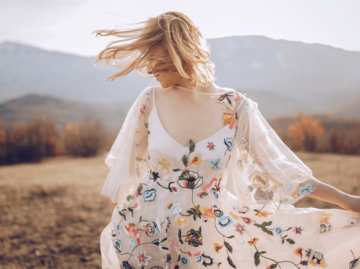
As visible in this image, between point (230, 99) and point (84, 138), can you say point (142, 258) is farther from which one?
point (84, 138)

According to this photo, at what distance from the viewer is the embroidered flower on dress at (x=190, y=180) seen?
993 mm

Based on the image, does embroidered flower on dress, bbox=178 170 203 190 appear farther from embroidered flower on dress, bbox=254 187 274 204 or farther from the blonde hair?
the blonde hair

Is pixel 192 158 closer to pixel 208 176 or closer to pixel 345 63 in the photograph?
pixel 208 176

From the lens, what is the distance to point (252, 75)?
199 inches

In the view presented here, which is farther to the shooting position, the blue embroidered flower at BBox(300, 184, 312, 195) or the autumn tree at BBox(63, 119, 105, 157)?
the autumn tree at BBox(63, 119, 105, 157)

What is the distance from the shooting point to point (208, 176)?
3.31 feet

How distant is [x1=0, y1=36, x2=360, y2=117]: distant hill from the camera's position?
3.98 metres

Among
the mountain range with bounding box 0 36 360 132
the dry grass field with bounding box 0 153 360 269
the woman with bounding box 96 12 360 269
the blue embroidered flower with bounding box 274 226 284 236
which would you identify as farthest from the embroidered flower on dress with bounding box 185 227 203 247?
the mountain range with bounding box 0 36 360 132

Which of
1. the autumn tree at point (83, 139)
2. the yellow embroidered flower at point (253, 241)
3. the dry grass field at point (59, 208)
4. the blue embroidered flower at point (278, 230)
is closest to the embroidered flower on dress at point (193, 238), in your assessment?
the yellow embroidered flower at point (253, 241)

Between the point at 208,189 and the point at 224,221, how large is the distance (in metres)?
0.18

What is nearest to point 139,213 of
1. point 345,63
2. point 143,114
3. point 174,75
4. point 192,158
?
point 192,158

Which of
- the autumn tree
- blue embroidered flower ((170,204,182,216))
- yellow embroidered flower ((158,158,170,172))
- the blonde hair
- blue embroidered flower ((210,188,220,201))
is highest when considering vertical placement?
the blonde hair

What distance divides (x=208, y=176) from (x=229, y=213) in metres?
0.23

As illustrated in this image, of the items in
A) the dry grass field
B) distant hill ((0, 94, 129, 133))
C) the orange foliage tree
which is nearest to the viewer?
the dry grass field
